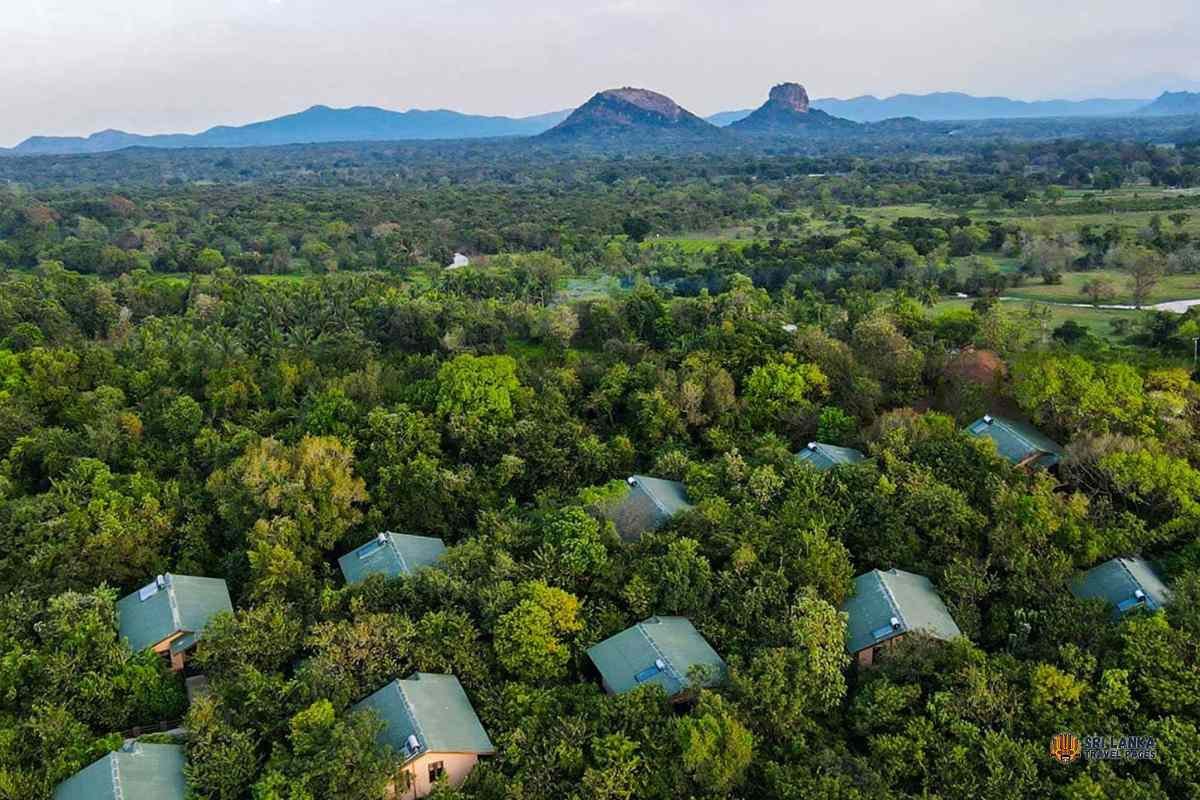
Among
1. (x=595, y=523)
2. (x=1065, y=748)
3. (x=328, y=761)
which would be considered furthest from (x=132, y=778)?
(x=1065, y=748)

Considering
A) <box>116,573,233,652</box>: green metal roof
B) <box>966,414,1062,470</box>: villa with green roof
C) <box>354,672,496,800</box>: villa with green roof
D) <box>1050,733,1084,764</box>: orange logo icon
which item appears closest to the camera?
<box>1050,733,1084,764</box>: orange logo icon

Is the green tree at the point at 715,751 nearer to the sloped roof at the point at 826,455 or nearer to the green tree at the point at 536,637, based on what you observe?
the green tree at the point at 536,637

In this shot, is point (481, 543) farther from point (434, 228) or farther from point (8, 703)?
point (434, 228)

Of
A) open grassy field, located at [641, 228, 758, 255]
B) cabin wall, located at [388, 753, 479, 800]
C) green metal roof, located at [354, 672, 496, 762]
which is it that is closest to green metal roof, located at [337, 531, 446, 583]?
green metal roof, located at [354, 672, 496, 762]

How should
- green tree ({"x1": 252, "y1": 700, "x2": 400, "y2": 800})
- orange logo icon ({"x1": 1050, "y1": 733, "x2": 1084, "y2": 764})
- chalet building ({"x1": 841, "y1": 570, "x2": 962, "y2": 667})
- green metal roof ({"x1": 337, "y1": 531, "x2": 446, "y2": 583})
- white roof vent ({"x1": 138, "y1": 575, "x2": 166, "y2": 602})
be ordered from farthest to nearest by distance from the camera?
green metal roof ({"x1": 337, "y1": 531, "x2": 446, "y2": 583})
white roof vent ({"x1": 138, "y1": 575, "x2": 166, "y2": 602})
chalet building ({"x1": 841, "y1": 570, "x2": 962, "y2": 667})
orange logo icon ({"x1": 1050, "y1": 733, "x2": 1084, "y2": 764})
green tree ({"x1": 252, "y1": 700, "x2": 400, "y2": 800})

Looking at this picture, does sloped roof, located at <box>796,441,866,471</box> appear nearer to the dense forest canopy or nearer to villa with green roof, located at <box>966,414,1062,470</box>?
the dense forest canopy

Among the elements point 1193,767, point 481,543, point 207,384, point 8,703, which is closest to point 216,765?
point 8,703
